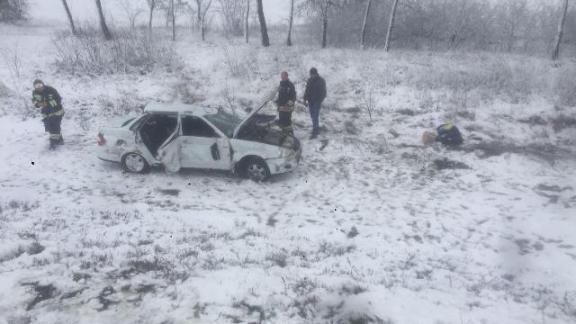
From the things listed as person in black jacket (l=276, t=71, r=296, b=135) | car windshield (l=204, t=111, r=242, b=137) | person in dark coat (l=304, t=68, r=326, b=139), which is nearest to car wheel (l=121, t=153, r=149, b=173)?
car windshield (l=204, t=111, r=242, b=137)

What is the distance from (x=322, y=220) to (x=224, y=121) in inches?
129

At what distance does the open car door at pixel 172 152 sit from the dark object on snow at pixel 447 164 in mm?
6279

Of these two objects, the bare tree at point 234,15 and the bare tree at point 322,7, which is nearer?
the bare tree at point 322,7

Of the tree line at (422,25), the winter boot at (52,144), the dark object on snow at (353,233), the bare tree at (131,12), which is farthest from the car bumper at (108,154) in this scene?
the bare tree at (131,12)

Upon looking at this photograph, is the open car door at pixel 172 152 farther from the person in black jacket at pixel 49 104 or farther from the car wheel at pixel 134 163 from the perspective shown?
the person in black jacket at pixel 49 104

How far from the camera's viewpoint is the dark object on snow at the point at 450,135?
422 inches

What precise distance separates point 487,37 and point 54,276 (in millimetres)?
27181

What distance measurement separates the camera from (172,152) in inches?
334

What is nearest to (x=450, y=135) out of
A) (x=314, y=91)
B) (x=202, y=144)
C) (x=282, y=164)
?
(x=314, y=91)

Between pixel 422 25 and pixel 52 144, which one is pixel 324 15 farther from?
pixel 52 144

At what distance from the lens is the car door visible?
8.35 metres

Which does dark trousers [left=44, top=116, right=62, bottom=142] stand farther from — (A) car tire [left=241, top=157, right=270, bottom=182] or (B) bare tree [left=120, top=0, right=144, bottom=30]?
(B) bare tree [left=120, top=0, right=144, bottom=30]

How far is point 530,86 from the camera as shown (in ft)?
47.8

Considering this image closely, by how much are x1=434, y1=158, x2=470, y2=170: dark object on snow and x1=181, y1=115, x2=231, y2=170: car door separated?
5.28 m
